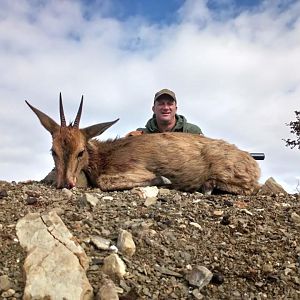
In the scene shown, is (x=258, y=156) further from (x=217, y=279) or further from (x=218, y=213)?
(x=217, y=279)

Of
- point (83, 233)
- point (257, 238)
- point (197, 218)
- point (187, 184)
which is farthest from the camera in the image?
point (187, 184)

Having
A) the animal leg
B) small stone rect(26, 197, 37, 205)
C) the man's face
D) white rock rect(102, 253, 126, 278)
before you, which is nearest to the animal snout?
the animal leg

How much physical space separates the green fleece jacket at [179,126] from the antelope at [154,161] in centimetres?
259

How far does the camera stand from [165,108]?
11.2m

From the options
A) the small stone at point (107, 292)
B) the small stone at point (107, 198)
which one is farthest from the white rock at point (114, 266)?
the small stone at point (107, 198)

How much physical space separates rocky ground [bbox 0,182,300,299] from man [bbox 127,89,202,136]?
4969mm

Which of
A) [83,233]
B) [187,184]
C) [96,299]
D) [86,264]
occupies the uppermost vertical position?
[187,184]

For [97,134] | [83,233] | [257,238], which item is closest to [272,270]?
[257,238]

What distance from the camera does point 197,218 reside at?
539 centimetres

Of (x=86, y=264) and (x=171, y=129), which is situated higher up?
(x=171, y=129)

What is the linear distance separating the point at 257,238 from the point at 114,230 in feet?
4.89

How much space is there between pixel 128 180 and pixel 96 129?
1118mm

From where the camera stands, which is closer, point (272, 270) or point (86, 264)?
point (86, 264)

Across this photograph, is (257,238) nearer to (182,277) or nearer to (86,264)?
(182,277)
